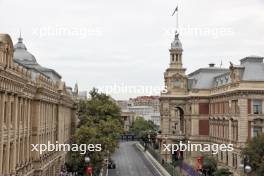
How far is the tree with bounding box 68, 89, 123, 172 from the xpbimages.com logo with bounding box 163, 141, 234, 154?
16070mm

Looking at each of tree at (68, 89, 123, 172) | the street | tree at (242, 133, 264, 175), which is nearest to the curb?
the street

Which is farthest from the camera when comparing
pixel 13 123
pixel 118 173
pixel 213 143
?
pixel 213 143

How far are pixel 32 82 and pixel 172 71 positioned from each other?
57.2m

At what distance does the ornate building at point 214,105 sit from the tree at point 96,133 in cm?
1591

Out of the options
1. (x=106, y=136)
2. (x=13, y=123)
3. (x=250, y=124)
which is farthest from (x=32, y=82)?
(x=250, y=124)

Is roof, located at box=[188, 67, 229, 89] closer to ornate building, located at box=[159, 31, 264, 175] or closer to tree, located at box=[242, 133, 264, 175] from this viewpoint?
ornate building, located at box=[159, 31, 264, 175]

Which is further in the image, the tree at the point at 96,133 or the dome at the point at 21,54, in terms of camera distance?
the tree at the point at 96,133

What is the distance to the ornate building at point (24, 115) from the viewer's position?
3412 centimetres

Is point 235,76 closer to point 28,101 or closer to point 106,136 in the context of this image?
point 106,136

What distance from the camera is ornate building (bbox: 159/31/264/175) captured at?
6550 centimetres

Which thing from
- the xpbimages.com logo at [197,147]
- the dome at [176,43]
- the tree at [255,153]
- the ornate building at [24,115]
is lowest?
the xpbimages.com logo at [197,147]

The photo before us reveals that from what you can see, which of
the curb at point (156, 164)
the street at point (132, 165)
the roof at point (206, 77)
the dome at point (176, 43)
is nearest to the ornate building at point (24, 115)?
the street at point (132, 165)

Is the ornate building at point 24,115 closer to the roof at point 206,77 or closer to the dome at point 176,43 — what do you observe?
the roof at point 206,77

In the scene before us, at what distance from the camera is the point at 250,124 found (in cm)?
6525
